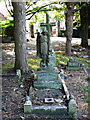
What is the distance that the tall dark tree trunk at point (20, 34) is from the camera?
28.4ft

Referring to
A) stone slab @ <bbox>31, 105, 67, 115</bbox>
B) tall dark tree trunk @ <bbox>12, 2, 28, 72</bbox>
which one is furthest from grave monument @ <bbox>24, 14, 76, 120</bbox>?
tall dark tree trunk @ <bbox>12, 2, 28, 72</bbox>

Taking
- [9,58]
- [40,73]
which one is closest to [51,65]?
[40,73]

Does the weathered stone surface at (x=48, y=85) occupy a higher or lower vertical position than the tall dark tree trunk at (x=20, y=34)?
lower

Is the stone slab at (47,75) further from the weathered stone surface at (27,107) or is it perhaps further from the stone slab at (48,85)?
the weathered stone surface at (27,107)

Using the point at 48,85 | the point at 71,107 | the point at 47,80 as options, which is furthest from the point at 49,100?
the point at 47,80

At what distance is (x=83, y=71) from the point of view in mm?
10320

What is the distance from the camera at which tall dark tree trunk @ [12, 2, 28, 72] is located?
8.66 metres

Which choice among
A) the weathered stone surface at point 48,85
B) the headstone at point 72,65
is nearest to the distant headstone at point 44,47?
the weathered stone surface at point 48,85

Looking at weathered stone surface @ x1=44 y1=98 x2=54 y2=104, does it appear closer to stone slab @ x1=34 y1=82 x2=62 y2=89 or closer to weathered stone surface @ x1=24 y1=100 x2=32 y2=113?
weathered stone surface @ x1=24 y1=100 x2=32 y2=113

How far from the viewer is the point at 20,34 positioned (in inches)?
351

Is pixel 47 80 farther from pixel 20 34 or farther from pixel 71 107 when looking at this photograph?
pixel 20 34

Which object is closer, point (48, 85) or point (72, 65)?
point (48, 85)

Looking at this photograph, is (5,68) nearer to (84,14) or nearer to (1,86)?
(1,86)

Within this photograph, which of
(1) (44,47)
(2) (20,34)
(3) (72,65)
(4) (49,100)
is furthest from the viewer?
(3) (72,65)
